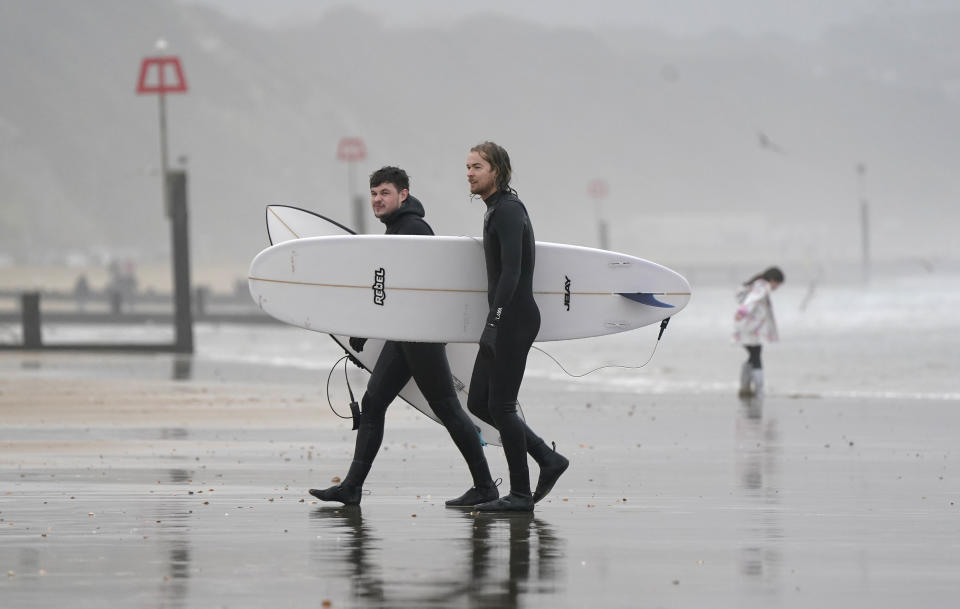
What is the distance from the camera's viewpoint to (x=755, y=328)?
14836 millimetres

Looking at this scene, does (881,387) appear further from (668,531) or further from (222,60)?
(222,60)

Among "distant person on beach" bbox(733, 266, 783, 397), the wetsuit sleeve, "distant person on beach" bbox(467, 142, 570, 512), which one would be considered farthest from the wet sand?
"distant person on beach" bbox(733, 266, 783, 397)

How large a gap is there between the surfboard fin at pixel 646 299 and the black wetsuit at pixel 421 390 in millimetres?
1259

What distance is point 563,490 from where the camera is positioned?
8062 mm

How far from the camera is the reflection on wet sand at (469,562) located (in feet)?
17.0

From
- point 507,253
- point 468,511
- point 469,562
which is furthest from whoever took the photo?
point 468,511

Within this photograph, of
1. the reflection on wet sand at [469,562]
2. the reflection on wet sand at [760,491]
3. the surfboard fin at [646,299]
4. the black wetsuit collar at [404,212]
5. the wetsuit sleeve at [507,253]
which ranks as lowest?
the reflection on wet sand at [760,491]

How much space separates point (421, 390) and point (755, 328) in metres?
7.99

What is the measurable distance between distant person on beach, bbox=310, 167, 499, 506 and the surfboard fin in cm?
125

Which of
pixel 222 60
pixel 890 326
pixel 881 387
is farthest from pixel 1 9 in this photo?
pixel 881 387

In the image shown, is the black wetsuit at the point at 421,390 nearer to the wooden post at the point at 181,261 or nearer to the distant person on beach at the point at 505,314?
the distant person on beach at the point at 505,314

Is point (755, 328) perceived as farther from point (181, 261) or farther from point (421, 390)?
point (181, 261)

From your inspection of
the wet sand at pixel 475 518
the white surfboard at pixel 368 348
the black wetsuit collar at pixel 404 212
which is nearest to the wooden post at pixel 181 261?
the wet sand at pixel 475 518

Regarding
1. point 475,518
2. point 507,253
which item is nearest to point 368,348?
point 475,518
